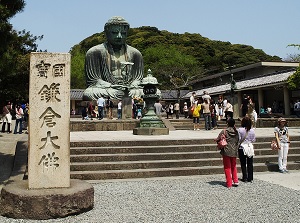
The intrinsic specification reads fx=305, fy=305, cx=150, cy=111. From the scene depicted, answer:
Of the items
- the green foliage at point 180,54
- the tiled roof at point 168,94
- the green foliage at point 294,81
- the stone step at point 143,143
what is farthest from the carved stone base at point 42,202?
the tiled roof at point 168,94

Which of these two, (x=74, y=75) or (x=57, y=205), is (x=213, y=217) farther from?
(x=74, y=75)

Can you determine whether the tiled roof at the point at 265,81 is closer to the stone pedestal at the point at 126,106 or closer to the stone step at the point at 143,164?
the stone pedestal at the point at 126,106

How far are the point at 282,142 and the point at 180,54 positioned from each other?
123 feet

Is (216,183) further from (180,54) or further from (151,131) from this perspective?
(180,54)

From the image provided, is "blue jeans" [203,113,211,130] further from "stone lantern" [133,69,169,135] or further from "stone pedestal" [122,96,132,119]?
"stone pedestal" [122,96,132,119]

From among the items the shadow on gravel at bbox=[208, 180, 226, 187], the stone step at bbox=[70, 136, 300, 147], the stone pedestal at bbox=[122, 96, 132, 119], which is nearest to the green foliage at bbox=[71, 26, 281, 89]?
the stone pedestal at bbox=[122, 96, 132, 119]

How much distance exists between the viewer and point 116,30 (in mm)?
20672

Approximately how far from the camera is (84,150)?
7230 millimetres

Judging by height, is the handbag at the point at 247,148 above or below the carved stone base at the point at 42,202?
above

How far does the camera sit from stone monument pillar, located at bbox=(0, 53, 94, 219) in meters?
4.18


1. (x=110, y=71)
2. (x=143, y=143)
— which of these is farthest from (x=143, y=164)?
(x=110, y=71)

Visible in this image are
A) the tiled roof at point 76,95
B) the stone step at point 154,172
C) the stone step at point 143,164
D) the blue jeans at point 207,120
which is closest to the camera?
the stone step at point 154,172

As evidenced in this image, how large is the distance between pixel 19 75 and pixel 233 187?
888cm

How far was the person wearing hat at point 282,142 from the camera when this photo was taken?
23.0 ft
